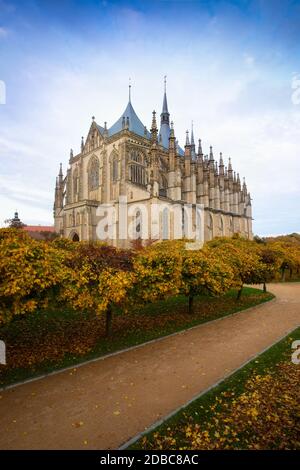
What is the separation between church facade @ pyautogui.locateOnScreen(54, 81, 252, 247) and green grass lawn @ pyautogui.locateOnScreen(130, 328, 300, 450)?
25.6 metres

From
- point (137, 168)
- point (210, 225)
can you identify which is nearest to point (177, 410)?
point (137, 168)

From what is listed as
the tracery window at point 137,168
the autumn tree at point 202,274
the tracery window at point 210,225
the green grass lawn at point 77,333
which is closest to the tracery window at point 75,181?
the tracery window at point 137,168

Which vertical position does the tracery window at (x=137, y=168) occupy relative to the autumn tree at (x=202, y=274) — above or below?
above

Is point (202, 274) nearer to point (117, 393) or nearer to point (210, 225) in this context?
point (117, 393)

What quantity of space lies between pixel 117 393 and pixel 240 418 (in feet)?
10.1

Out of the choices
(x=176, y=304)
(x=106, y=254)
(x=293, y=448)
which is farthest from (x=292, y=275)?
(x=293, y=448)

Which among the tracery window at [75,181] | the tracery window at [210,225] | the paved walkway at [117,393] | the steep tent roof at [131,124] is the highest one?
the steep tent roof at [131,124]

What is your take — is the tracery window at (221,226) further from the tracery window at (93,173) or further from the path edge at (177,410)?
the path edge at (177,410)

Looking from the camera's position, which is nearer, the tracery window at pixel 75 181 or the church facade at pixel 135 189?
the church facade at pixel 135 189

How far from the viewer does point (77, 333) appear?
1119 cm

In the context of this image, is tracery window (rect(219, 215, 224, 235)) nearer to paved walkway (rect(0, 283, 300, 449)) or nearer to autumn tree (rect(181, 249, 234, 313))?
autumn tree (rect(181, 249, 234, 313))

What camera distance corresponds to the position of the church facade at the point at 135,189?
3438 centimetres

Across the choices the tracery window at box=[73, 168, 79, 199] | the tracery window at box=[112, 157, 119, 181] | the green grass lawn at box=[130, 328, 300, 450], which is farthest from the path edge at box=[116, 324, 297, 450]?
the tracery window at box=[73, 168, 79, 199]

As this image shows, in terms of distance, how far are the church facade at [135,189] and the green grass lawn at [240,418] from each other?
25.6 meters
